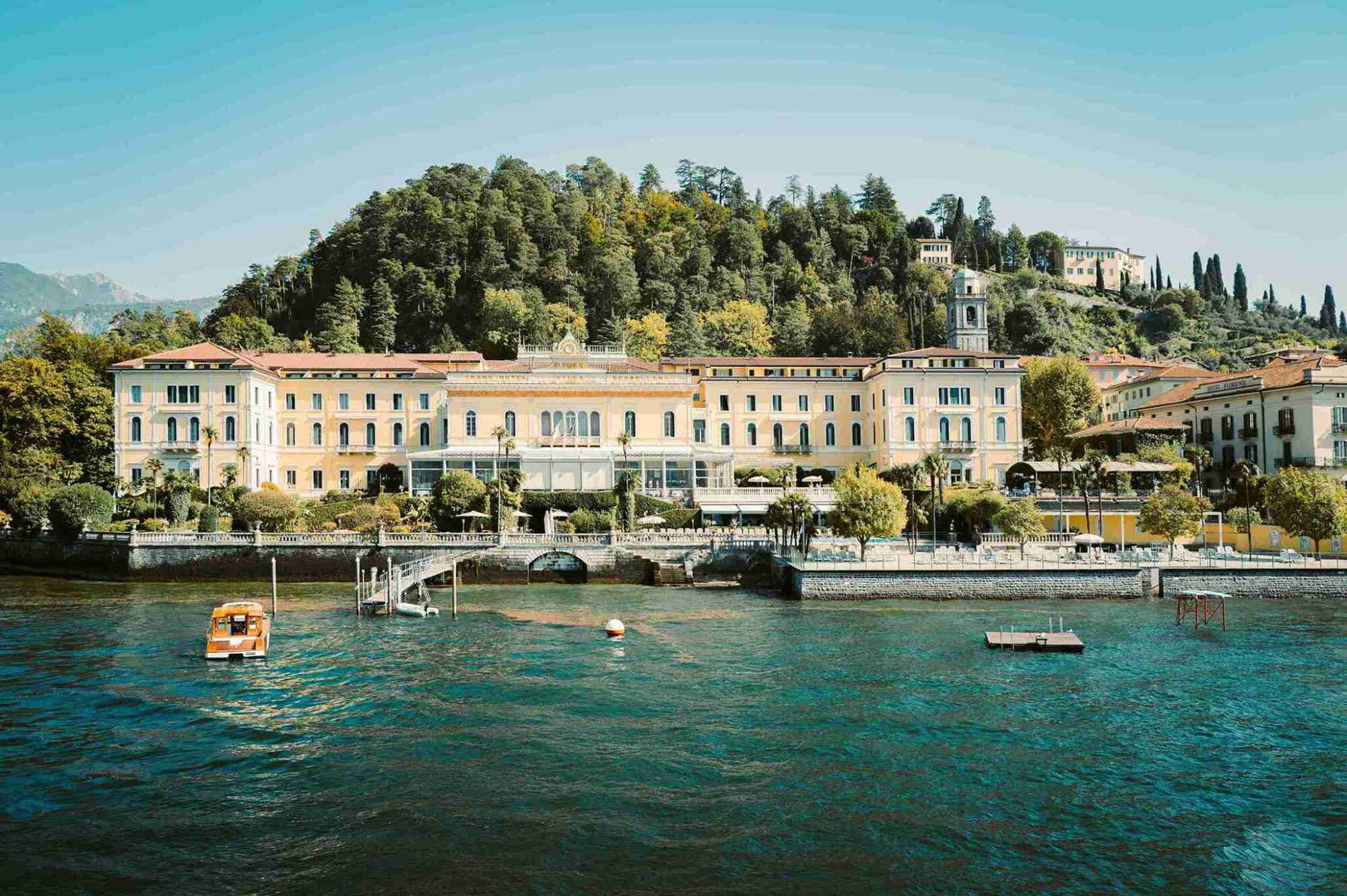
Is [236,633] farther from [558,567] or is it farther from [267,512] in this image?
[267,512]

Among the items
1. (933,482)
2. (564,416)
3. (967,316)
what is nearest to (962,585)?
(933,482)

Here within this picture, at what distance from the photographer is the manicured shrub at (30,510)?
5128 centimetres

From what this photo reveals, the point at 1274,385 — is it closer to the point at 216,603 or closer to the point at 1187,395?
the point at 1187,395

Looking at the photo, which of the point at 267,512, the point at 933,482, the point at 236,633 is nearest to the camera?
the point at 236,633

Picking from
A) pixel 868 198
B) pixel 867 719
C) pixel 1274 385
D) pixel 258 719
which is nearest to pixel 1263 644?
pixel 867 719

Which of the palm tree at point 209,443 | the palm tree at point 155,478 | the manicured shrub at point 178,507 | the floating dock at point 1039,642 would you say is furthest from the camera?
the palm tree at point 209,443

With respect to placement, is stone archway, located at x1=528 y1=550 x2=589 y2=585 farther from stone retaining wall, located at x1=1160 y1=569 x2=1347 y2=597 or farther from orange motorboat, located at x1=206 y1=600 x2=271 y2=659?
stone retaining wall, located at x1=1160 y1=569 x2=1347 y2=597

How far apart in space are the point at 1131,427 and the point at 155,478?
62.8m

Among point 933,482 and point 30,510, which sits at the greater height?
point 933,482

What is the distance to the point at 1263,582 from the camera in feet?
130

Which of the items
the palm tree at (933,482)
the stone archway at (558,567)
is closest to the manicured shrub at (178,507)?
the stone archway at (558,567)

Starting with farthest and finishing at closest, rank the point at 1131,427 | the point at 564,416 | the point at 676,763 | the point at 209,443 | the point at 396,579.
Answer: the point at 1131,427 < the point at 564,416 < the point at 209,443 < the point at 396,579 < the point at 676,763

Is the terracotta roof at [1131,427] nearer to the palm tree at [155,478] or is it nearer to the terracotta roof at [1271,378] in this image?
the terracotta roof at [1271,378]

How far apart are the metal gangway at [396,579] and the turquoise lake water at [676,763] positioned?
5.04 metres
